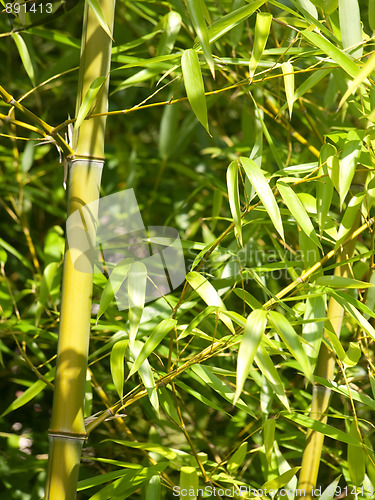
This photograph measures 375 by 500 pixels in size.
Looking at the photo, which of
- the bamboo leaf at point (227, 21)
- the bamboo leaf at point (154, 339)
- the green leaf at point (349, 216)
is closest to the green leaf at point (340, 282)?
the green leaf at point (349, 216)

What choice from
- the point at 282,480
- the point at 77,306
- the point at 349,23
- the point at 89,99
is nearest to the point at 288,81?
the point at 349,23

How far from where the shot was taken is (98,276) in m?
0.73

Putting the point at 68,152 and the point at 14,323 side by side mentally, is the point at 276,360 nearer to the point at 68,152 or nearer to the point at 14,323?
the point at 14,323

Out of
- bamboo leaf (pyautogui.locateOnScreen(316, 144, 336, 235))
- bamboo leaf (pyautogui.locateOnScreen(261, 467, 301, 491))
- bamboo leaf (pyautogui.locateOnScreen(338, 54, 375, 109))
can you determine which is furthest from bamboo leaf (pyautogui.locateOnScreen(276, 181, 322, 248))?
bamboo leaf (pyautogui.locateOnScreen(261, 467, 301, 491))

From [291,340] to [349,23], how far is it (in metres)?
0.31

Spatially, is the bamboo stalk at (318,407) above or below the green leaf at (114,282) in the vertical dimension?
below

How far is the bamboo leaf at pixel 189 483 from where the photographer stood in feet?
1.81

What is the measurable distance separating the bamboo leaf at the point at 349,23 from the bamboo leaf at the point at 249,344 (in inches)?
11.0

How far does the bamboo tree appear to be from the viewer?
1.72 feet

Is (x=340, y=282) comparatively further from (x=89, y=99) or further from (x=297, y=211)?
(x=89, y=99)

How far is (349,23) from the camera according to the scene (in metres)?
0.51

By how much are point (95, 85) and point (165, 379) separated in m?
0.30

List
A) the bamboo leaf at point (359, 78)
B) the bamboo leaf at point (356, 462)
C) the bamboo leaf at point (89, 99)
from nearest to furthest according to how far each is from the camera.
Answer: the bamboo leaf at point (359, 78), the bamboo leaf at point (89, 99), the bamboo leaf at point (356, 462)

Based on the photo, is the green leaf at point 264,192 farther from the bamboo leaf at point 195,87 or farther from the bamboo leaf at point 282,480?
the bamboo leaf at point 282,480
